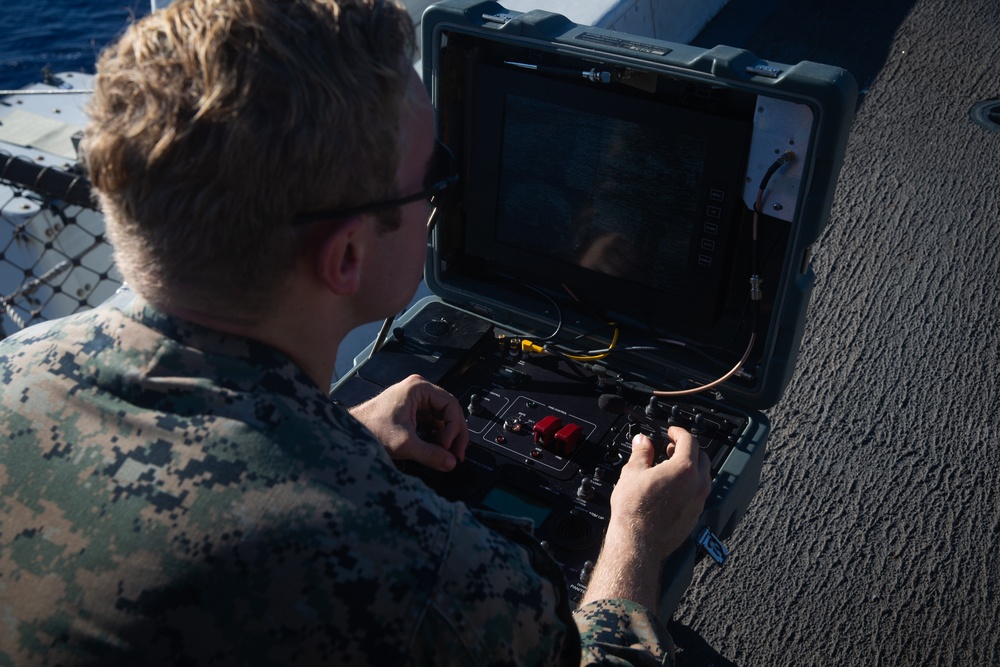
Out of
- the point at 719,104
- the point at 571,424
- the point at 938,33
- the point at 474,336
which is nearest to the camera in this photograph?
the point at 719,104

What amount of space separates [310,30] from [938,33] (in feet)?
18.0

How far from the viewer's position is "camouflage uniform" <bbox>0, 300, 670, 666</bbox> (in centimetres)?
94

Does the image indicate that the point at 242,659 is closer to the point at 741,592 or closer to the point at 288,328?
the point at 288,328

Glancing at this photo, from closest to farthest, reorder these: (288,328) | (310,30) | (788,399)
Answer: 1. (310,30)
2. (288,328)
3. (788,399)

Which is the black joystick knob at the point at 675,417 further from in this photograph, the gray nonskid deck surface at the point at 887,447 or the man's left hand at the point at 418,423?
the gray nonskid deck surface at the point at 887,447

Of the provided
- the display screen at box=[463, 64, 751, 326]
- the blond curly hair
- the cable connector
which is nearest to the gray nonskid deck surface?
the cable connector

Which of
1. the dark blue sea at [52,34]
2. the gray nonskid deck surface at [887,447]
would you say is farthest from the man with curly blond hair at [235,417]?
the dark blue sea at [52,34]

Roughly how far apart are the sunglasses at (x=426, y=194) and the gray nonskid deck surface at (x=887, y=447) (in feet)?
5.23

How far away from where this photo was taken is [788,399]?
3.01 m

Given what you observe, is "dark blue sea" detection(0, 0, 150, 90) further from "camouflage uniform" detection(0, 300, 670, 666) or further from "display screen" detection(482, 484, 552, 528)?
"camouflage uniform" detection(0, 300, 670, 666)

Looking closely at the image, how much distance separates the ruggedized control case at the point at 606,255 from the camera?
4.97 ft

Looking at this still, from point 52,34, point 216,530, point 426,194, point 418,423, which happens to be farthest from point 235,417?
point 52,34

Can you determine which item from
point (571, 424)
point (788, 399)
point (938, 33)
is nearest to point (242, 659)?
point (571, 424)

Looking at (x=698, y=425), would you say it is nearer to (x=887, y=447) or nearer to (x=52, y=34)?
(x=887, y=447)
